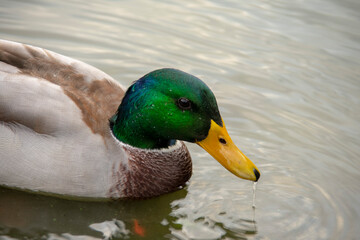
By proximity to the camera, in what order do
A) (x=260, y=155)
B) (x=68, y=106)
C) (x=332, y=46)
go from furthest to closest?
(x=332, y=46) → (x=260, y=155) → (x=68, y=106)

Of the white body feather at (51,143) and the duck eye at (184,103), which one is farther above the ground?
the duck eye at (184,103)

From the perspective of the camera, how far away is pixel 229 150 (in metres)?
4.73

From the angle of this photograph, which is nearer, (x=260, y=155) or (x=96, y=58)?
(x=260, y=155)

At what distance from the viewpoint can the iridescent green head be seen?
462 cm

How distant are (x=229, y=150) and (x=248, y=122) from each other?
2026mm

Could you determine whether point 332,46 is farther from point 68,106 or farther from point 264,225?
point 68,106

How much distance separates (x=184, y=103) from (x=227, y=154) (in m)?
0.56

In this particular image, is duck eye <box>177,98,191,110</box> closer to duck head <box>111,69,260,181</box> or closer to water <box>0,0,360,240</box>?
duck head <box>111,69,260,181</box>

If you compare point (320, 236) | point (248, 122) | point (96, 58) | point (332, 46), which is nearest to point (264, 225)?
point (320, 236)

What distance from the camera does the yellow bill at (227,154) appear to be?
4.65m

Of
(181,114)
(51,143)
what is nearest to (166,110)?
(181,114)

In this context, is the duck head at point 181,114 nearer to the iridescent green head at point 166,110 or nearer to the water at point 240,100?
the iridescent green head at point 166,110

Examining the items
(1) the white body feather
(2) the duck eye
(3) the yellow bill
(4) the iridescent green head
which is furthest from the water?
(2) the duck eye

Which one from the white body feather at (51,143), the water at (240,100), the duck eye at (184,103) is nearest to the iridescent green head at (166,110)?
the duck eye at (184,103)
